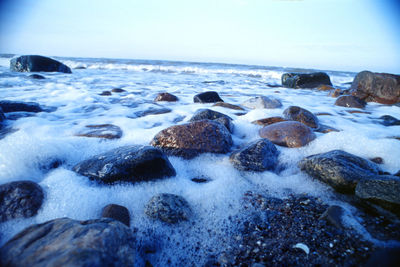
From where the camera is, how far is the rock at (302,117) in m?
2.93

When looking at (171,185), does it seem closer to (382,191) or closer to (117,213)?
(117,213)

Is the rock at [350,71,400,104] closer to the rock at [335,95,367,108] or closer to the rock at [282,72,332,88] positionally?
the rock at [335,95,367,108]

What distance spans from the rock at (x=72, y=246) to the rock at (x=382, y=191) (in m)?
1.33

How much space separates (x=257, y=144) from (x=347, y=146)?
37.3 inches

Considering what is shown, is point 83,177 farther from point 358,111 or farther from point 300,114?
point 358,111

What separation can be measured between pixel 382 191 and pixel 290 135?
3.51 feet

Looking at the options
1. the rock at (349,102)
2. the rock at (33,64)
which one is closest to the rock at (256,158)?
the rock at (349,102)

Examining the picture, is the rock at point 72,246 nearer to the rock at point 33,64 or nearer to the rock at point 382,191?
the rock at point 382,191

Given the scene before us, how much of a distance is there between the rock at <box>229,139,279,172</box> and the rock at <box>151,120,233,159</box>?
0.25 m

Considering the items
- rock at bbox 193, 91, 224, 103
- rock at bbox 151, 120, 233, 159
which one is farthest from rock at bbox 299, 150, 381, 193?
rock at bbox 193, 91, 224, 103

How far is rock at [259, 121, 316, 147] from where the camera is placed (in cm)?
220

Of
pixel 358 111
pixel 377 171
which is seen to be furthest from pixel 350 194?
pixel 358 111

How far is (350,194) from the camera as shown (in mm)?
1421

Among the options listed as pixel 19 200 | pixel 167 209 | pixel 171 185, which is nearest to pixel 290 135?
pixel 171 185
